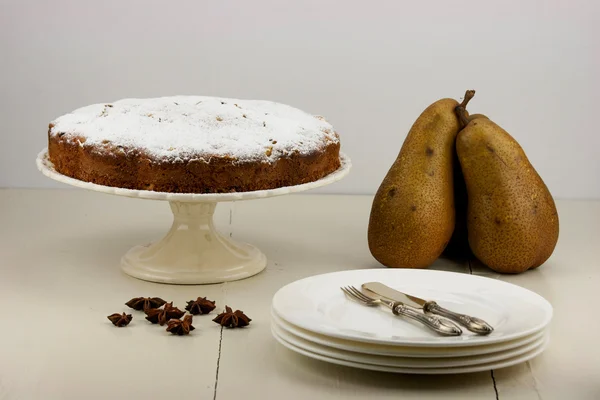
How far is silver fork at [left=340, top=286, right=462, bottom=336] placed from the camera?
1587mm

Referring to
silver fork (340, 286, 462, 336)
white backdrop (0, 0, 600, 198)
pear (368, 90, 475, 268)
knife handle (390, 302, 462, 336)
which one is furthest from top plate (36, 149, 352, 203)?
white backdrop (0, 0, 600, 198)

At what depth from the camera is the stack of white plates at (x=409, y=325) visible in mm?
1521

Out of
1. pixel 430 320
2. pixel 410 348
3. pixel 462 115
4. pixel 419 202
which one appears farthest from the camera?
pixel 462 115

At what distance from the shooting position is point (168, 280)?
2141mm

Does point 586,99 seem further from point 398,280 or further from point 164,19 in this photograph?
point 398,280

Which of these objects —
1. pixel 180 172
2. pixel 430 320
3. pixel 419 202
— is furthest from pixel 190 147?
pixel 430 320

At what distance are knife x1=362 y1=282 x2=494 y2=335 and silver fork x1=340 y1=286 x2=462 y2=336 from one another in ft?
0.05

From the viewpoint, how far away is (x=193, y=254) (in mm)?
2191

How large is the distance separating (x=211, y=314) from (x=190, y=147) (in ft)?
1.08

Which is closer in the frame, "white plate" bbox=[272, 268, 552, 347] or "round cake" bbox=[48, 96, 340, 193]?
"white plate" bbox=[272, 268, 552, 347]

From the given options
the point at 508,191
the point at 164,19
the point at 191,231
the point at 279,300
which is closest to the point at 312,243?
the point at 191,231

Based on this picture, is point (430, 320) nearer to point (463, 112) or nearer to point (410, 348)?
point (410, 348)

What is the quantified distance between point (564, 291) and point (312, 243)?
65cm

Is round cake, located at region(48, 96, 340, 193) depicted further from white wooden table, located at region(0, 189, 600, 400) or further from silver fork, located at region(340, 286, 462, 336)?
silver fork, located at region(340, 286, 462, 336)
